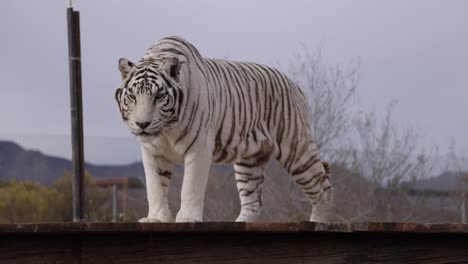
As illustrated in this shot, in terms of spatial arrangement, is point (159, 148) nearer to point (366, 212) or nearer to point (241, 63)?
point (241, 63)

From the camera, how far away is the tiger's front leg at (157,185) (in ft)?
16.4

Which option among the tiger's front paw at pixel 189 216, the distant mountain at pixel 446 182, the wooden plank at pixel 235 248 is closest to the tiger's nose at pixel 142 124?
the tiger's front paw at pixel 189 216

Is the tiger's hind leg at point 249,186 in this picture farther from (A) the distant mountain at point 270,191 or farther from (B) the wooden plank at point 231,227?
(A) the distant mountain at point 270,191

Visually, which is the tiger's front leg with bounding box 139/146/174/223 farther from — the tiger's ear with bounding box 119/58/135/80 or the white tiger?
the tiger's ear with bounding box 119/58/135/80

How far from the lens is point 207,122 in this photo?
5004 millimetres

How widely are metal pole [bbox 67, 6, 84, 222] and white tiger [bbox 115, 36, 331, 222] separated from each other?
2600 mm

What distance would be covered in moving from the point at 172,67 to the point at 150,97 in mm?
233

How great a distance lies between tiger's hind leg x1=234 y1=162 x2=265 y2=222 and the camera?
5.88 metres

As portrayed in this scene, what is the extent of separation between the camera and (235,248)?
377cm

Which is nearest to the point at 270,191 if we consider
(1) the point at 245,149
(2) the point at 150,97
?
(1) the point at 245,149

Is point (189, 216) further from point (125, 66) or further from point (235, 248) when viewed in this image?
point (235, 248)

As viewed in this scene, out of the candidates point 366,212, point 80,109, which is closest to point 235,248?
point 80,109

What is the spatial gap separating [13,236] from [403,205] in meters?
14.1

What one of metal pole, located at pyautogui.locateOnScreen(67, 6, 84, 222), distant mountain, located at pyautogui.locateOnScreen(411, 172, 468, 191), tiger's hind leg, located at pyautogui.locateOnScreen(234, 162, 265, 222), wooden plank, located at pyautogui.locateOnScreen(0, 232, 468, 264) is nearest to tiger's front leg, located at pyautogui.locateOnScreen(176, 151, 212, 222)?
tiger's hind leg, located at pyautogui.locateOnScreen(234, 162, 265, 222)
